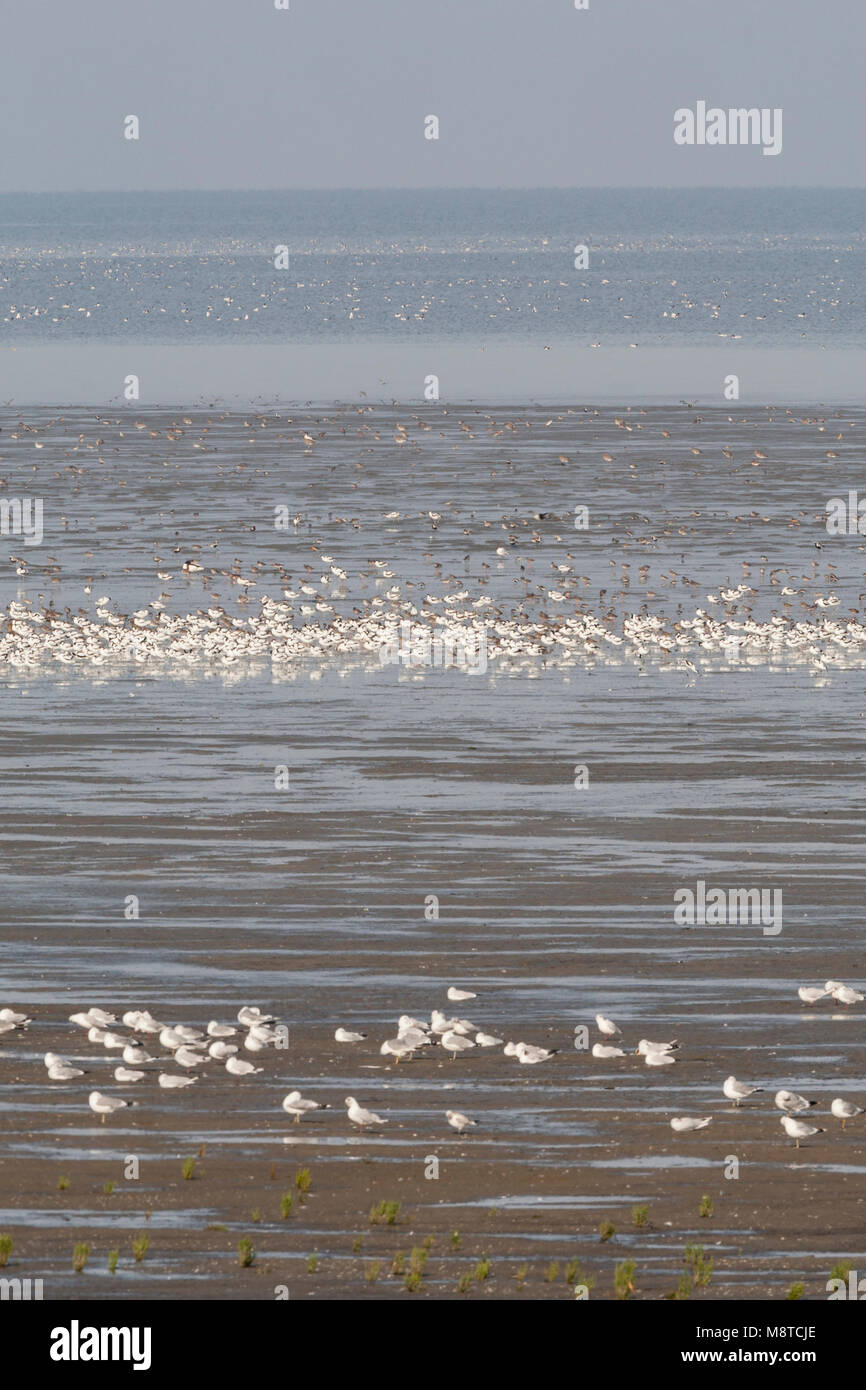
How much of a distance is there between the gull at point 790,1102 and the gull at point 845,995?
202cm

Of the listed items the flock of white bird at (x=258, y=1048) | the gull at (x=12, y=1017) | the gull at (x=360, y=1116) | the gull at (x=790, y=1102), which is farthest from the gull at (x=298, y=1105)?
the gull at (x=790, y=1102)

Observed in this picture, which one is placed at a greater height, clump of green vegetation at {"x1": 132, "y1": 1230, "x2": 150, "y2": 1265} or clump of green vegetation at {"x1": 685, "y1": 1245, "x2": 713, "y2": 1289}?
clump of green vegetation at {"x1": 132, "y1": 1230, "x2": 150, "y2": 1265}

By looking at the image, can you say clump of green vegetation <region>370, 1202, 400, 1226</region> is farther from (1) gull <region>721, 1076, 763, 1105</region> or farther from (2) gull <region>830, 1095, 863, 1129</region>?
(2) gull <region>830, 1095, 863, 1129</region>

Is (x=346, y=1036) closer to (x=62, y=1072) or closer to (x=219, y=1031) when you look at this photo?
(x=219, y=1031)

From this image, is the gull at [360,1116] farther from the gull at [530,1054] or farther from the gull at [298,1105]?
the gull at [530,1054]

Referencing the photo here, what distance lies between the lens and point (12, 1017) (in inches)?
561

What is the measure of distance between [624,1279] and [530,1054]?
10.6ft

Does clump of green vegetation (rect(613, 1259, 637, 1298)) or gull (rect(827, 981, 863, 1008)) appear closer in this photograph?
clump of green vegetation (rect(613, 1259, 637, 1298))

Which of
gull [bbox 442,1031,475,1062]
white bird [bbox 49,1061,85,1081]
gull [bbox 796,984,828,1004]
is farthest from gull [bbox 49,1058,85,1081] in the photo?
gull [bbox 796,984,828,1004]

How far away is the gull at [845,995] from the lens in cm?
1473

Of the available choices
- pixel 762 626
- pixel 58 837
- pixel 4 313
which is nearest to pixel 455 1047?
pixel 58 837

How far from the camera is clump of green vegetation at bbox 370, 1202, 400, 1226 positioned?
11422 millimetres

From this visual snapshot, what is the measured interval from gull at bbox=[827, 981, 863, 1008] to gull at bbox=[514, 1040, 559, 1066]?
2094 millimetres
